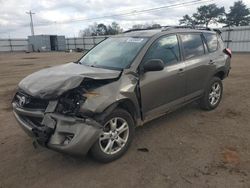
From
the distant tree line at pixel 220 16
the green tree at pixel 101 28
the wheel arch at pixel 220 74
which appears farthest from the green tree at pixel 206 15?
the wheel arch at pixel 220 74

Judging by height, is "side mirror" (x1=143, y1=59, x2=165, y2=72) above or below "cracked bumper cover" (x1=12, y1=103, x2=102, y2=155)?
above

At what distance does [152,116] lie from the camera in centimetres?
436

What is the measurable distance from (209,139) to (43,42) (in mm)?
46080

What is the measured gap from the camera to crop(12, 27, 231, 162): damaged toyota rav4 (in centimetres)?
329

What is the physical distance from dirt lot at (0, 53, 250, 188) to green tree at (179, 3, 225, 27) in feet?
147

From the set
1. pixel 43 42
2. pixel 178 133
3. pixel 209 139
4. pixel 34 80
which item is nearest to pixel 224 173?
pixel 209 139

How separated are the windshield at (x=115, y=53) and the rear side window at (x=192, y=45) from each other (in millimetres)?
1039

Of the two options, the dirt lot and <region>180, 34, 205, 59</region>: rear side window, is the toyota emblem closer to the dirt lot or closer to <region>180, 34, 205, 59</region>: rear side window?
the dirt lot

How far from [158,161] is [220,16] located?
47.6 m

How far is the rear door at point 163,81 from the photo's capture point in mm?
4152

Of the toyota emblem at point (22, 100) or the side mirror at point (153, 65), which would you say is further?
the side mirror at point (153, 65)

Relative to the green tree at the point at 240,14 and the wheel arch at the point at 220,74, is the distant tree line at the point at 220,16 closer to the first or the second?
the green tree at the point at 240,14

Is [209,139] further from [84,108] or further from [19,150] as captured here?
[19,150]

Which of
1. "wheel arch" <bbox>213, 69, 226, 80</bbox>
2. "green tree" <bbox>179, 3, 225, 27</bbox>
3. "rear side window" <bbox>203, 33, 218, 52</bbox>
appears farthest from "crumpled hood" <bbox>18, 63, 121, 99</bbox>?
"green tree" <bbox>179, 3, 225, 27</bbox>
